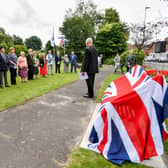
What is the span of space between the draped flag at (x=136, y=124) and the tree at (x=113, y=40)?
32.0 meters

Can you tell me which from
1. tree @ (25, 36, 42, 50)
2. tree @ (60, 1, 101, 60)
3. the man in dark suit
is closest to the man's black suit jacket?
the man in dark suit

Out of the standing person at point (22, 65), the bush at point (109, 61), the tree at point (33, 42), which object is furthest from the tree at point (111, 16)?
the tree at point (33, 42)

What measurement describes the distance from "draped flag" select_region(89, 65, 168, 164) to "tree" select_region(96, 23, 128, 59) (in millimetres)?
31978

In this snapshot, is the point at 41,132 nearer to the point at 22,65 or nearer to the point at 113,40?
the point at 22,65

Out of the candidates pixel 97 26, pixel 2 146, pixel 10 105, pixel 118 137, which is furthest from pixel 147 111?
pixel 97 26

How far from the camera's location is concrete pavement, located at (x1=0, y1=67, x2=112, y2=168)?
196 centimetres

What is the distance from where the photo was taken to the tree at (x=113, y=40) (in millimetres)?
32750

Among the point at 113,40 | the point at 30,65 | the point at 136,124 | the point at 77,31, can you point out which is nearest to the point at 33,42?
the point at 77,31

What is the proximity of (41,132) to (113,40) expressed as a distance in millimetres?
33194

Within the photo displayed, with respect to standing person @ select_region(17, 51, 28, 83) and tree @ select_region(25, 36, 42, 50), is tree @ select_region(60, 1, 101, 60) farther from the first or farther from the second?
tree @ select_region(25, 36, 42, 50)

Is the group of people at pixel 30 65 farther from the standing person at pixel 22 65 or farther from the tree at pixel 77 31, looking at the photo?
the tree at pixel 77 31

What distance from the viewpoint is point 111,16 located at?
43000mm

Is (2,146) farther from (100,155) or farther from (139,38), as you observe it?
(139,38)

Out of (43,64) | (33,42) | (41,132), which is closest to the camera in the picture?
(41,132)
